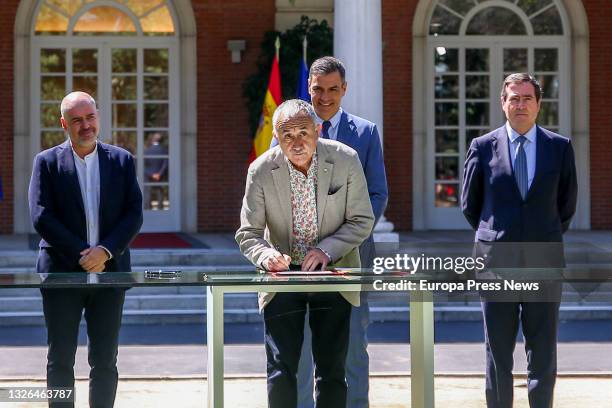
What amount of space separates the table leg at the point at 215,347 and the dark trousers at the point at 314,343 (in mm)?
214

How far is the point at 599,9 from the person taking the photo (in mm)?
15398

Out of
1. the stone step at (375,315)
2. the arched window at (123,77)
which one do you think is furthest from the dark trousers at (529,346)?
the arched window at (123,77)

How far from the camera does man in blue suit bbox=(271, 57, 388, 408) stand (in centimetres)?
561

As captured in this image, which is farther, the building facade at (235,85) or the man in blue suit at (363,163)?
the building facade at (235,85)

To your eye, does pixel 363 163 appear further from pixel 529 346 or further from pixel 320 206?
pixel 529 346

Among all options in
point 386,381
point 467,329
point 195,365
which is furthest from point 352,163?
point 467,329

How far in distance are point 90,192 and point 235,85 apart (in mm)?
9557

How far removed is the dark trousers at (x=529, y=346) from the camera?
5.34 metres

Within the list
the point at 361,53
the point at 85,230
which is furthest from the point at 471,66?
the point at 85,230

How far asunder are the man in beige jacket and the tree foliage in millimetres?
8883

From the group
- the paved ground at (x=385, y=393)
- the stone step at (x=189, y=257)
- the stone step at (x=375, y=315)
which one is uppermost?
the stone step at (x=189, y=257)

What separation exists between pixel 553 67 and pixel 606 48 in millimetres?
702

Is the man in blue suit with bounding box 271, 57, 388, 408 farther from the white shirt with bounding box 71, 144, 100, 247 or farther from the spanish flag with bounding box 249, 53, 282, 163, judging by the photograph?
the spanish flag with bounding box 249, 53, 282, 163

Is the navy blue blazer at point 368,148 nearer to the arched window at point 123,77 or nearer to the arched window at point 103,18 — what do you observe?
the arched window at point 123,77
